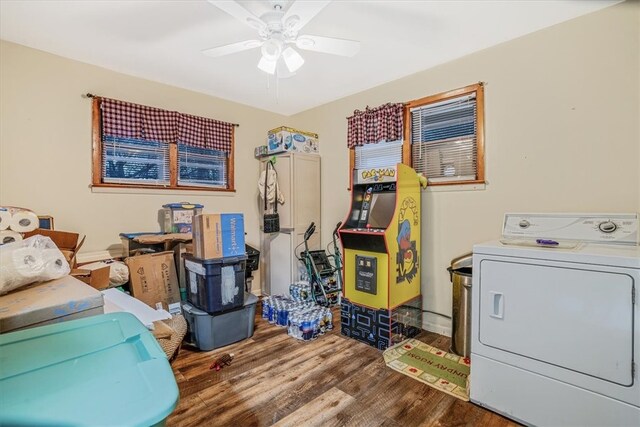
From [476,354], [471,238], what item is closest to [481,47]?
[471,238]

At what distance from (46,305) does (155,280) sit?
2.05m

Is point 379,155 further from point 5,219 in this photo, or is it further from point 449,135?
point 5,219

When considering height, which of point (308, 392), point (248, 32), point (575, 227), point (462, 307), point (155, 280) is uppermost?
point (248, 32)

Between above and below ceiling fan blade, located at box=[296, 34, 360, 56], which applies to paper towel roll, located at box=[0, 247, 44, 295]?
below

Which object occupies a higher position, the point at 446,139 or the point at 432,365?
the point at 446,139

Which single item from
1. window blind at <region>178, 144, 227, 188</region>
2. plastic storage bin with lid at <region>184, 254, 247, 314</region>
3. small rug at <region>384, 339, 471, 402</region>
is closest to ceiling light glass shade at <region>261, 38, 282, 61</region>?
plastic storage bin with lid at <region>184, 254, 247, 314</region>

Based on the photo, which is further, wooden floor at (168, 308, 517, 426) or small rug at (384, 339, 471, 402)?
small rug at (384, 339, 471, 402)

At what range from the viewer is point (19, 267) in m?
1.23

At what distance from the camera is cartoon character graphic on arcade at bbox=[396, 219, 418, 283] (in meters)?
2.67

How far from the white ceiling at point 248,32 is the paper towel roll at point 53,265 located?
5.98ft

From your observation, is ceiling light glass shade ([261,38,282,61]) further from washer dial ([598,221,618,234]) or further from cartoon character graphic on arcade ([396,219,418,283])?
washer dial ([598,221,618,234])

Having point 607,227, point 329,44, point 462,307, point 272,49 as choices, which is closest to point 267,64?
point 272,49

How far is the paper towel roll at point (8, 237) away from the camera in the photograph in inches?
84.7

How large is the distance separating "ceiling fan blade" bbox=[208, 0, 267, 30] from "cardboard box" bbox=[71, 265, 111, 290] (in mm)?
2194
